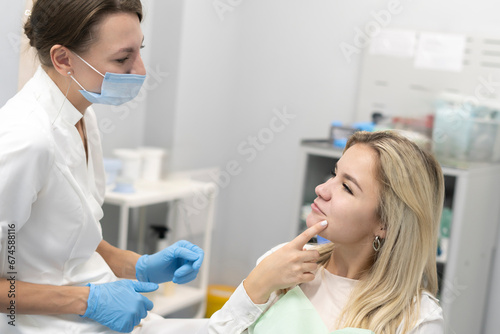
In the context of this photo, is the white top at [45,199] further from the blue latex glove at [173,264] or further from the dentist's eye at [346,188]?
the dentist's eye at [346,188]

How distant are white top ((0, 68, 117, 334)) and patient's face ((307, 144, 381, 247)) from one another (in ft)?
1.75

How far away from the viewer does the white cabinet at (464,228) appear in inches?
93.0

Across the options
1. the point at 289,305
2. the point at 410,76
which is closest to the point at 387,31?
the point at 410,76

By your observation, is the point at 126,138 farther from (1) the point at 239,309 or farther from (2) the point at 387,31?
(1) the point at 239,309

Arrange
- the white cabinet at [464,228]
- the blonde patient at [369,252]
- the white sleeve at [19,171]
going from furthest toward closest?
the white cabinet at [464,228] → the blonde patient at [369,252] → the white sleeve at [19,171]

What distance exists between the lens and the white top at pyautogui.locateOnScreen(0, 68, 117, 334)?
3.94 ft

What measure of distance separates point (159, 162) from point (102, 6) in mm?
1579

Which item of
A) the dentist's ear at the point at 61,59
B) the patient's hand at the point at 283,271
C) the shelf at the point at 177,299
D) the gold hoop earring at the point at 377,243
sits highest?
the dentist's ear at the point at 61,59

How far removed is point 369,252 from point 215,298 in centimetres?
182

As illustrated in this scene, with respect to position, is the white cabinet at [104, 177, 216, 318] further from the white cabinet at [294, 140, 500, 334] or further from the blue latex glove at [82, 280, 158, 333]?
the blue latex glove at [82, 280, 158, 333]

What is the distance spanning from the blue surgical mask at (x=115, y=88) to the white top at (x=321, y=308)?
1.76ft

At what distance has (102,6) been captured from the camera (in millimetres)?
1321

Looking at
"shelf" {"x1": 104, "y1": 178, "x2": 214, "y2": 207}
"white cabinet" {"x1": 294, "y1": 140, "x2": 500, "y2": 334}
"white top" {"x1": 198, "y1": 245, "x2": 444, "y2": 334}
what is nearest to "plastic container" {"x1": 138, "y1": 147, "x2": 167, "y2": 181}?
"shelf" {"x1": 104, "y1": 178, "x2": 214, "y2": 207}

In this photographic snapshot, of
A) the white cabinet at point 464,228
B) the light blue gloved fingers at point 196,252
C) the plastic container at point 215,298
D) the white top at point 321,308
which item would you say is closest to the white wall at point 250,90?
the white cabinet at point 464,228
